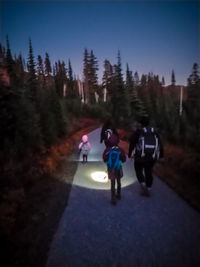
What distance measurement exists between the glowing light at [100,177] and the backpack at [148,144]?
2103 millimetres

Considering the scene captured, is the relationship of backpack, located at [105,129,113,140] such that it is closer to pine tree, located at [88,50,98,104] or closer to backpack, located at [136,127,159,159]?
backpack, located at [136,127,159,159]

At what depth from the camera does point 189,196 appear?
4504mm

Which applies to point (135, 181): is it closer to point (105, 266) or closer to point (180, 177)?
point (180, 177)

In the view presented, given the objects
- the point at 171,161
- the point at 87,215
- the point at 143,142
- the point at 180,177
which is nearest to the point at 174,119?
the point at 171,161

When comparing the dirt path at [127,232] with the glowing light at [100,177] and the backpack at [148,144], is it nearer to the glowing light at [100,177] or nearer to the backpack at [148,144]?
the glowing light at [100,177]

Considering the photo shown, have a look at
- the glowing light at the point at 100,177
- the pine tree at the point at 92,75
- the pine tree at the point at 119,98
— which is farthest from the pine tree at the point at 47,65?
the glowing light at the point at 100,177

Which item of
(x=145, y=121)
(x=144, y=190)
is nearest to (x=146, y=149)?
(x=145, y=121)

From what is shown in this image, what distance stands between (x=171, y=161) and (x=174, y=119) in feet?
Answer: 15.6

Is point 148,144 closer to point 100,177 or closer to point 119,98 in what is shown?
point 100,177

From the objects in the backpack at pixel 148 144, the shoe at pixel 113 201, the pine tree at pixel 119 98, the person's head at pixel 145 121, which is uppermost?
the pine tree at pixel 119 98

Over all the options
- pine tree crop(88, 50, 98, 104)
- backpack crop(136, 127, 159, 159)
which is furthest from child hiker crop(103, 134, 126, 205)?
pine tree crop(88, 50, 98, 104)

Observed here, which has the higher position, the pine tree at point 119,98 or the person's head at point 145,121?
the pine tree at point 119,98

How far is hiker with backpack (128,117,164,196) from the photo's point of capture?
4.39 metres

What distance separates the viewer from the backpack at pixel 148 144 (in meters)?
4.39
